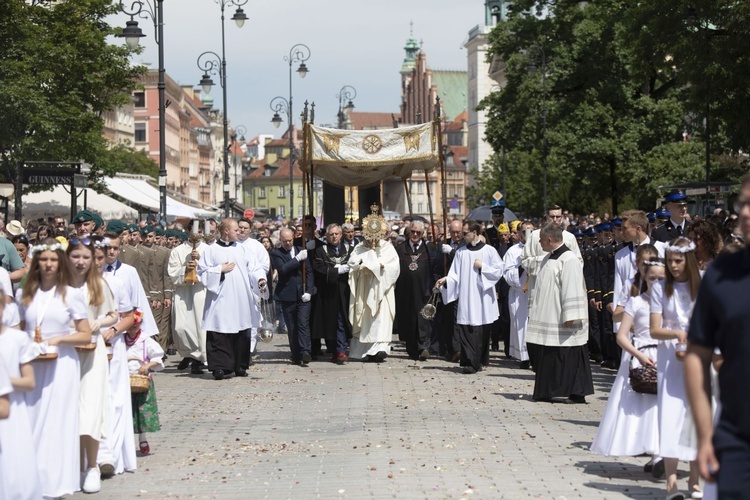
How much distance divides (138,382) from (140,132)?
110774 millimetres

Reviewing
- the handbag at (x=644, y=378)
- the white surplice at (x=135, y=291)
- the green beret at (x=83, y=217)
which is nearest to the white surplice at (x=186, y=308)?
the green beret at (x=83, y=217)

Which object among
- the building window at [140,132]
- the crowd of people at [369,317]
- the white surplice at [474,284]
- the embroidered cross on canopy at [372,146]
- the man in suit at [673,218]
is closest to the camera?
the crowd of people at [369,317]

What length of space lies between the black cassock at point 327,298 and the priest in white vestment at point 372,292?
0.18 m

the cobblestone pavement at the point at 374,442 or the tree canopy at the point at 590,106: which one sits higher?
the tree canopy at the point at 590,106

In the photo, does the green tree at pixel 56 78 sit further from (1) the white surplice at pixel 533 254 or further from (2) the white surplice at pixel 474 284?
(1) the white surplice at pixel 533 254

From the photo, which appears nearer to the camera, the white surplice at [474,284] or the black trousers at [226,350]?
the black trousers at [226,350]

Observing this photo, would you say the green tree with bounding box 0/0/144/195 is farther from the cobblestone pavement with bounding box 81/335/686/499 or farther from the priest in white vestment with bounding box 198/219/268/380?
the cobblestone pavement with bounding box 81/335/686/499

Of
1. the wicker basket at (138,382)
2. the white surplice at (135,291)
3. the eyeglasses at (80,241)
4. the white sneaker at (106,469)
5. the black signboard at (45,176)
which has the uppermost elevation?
the black signboard at (45,176)

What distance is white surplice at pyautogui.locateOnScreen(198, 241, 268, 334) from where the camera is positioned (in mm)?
16516

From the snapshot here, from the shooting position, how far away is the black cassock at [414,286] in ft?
63.6

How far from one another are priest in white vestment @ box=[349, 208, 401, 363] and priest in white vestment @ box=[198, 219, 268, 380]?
7.87 ft

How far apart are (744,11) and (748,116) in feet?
9.06

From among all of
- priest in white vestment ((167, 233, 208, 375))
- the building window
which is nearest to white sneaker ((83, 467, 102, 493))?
priest in white vestment ((167, 233, 208, 375))

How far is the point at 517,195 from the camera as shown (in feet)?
251
